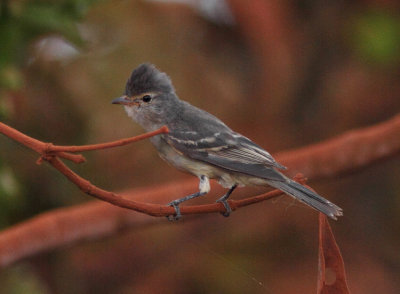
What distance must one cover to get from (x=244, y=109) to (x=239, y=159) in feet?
7.47

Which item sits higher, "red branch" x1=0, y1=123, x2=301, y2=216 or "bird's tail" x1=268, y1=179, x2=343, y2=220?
"bird's tail" x1=268, y1=179, x2=343, y2=220

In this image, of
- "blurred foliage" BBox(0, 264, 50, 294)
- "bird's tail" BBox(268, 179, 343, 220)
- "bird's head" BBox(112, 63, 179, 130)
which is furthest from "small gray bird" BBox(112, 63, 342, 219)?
"blurred foliage" BBox(0, 264, 50, 294)

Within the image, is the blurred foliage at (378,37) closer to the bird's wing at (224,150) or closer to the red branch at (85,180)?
the bird's wing at (224,150)

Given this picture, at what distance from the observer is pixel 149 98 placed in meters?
2.08

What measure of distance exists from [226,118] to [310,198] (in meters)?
2.63

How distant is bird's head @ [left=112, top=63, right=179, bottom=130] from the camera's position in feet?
6.47

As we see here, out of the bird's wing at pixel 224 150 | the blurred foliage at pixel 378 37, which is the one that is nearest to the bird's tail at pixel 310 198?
the bird's wing at pixel 224 150

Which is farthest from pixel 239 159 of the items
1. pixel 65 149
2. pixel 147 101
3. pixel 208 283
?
pixel 208 283

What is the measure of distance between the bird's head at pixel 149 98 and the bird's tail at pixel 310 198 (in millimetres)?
501

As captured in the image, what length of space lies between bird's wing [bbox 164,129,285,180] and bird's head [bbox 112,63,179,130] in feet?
0.30

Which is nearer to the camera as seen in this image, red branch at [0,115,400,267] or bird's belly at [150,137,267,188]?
bird's belly at [150,137,267,188]

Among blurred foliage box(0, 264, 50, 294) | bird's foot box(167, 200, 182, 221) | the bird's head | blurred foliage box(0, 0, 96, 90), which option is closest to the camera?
bird's foot box(167, 200, 182, 221)

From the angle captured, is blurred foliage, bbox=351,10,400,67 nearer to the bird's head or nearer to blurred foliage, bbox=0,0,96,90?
blurred foliage, bbox=0,0,96,90

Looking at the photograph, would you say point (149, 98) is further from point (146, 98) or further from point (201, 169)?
point (201, 169)
